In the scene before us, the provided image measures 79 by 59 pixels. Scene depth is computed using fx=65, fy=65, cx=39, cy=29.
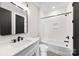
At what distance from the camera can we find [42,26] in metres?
1.34

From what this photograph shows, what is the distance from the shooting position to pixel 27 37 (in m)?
1.44

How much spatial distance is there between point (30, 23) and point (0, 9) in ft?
1.90

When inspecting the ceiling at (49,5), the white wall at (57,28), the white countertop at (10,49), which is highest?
the ceiling at (49,5)

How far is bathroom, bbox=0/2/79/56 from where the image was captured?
118 centimetres

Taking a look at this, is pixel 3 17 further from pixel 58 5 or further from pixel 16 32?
pixel 58 5

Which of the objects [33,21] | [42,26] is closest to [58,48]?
[42,26]

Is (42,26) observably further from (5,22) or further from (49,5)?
(5,22)

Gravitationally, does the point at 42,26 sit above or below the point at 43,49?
above

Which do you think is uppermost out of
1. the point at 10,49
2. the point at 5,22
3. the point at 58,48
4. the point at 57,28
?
the point at 5,22

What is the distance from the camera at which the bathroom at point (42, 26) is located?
46.3 inches

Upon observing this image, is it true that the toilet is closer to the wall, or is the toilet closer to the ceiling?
the wall

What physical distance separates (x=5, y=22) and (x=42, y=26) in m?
0.68

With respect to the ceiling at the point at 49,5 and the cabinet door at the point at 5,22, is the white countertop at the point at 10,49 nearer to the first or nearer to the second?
the cabinet door at the point at 5,22

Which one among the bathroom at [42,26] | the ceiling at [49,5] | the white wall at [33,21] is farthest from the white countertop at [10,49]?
the ceiling at [49,5]
